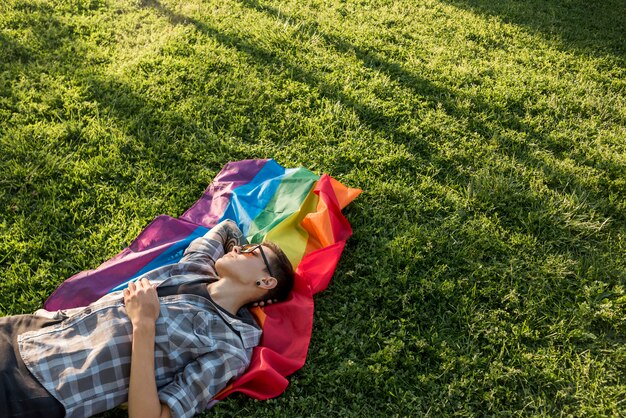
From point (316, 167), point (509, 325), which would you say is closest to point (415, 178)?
point (316, 167)

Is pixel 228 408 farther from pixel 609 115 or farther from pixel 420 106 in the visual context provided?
pixel 609 115

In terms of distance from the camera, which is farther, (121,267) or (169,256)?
(169,256)

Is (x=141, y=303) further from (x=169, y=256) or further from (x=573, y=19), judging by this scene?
(x=573, y=19)

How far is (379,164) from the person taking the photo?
505cm

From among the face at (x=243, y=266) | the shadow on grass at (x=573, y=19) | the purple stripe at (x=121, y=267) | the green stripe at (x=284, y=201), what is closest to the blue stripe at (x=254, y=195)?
the green stripe at (x=284, y=201)

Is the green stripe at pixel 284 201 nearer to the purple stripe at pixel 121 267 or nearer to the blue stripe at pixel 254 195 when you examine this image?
the blue stripe at pixel 254 195

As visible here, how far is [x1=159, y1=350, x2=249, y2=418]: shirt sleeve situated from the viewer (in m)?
2.89

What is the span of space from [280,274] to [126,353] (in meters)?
1.06

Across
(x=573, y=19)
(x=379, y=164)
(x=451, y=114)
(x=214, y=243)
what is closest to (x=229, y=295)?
(x=214, y=243)

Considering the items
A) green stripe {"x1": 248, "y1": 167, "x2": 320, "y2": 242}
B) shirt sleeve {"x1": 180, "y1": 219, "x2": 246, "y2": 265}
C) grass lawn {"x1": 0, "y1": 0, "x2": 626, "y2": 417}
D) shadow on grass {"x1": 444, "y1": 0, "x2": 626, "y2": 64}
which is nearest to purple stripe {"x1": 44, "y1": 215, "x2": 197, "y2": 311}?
grass lawn {"x1": 0, "y1": 0, "x2": 626, "y2": 417}

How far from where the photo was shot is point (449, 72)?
640cm

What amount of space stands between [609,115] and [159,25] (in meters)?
5.29

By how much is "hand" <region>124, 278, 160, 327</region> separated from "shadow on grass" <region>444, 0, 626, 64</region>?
6.70 m

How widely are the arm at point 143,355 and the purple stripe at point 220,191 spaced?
3.79 ft
